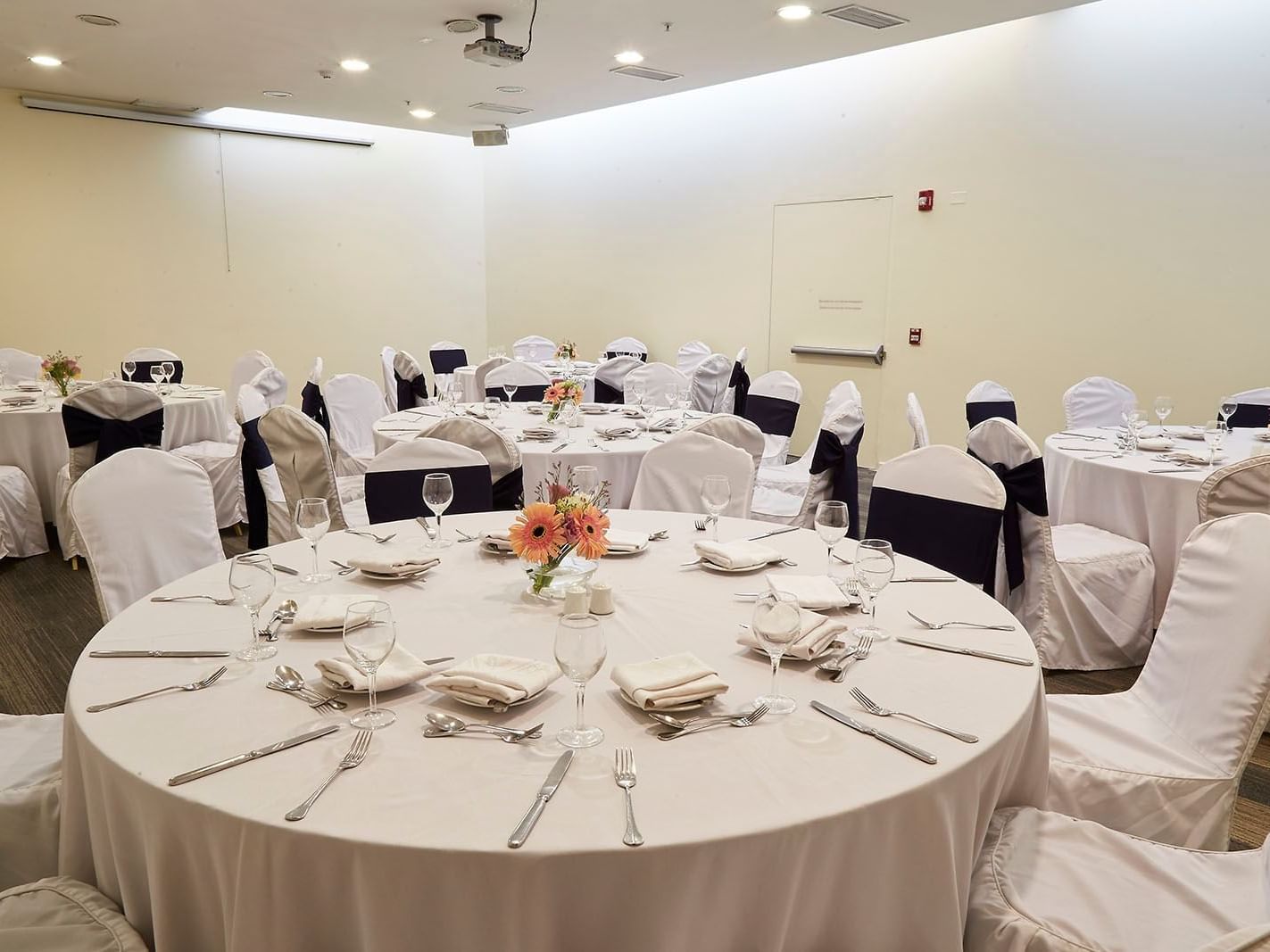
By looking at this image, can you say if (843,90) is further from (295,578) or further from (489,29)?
(295,578)

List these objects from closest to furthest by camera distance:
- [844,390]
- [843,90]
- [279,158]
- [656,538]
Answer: [656,538] < [844,390] < [843,90] < [279,158]

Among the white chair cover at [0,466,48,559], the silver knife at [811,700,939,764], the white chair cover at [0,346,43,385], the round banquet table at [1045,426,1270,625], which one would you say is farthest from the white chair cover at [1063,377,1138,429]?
the white chair cover at [0,346,43,385]

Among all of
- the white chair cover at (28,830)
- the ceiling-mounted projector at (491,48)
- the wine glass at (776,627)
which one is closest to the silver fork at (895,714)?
the wine glass at (776,627)

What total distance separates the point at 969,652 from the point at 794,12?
16.6 feet

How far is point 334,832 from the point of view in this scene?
120cm

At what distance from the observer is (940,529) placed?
9.37ft

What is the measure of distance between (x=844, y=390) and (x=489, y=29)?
3.26 meters

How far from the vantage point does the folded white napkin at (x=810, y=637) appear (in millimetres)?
1727

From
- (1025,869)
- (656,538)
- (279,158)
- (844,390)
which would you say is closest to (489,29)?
(844,390)

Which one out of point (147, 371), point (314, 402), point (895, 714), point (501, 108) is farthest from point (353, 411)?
point (895, 714)

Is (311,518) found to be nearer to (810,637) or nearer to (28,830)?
(28,830)

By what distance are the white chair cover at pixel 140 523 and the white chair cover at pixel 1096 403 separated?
522cm

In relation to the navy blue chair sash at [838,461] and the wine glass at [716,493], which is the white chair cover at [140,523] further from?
the navy blue chair sash at [838,461]

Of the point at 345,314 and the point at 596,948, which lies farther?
the point at 345,314
